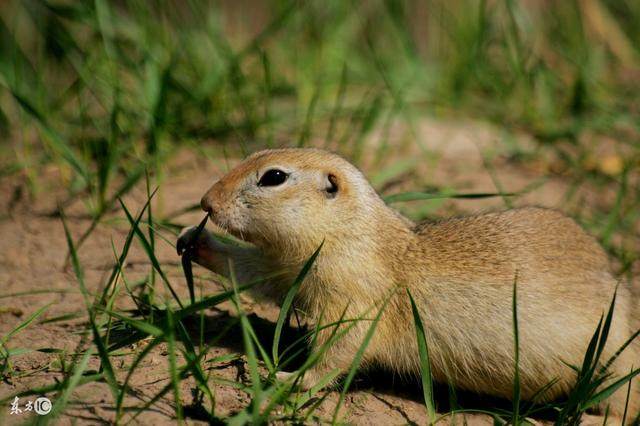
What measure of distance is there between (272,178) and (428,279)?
0.82 meters

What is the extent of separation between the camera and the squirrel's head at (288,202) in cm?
300

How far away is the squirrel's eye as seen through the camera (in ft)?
10.0

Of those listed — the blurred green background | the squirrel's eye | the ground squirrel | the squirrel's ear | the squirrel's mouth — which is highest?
the blurred green background

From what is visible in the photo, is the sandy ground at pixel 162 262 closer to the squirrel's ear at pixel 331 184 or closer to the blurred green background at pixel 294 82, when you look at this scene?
the blurred green background at pixel 294 82

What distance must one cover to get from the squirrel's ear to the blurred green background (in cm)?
106

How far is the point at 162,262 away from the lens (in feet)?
12.3

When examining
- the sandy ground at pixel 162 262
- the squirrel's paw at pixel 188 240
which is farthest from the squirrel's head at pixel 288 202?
the sandy ground at pixel 162 262

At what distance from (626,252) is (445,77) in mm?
2687

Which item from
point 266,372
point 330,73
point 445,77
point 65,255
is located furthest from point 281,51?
point 266,372

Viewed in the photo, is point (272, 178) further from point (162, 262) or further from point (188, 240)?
point (162, 262)

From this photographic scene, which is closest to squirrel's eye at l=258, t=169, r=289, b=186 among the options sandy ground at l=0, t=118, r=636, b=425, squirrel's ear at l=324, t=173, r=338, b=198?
squirrel's ear at l=324, t=173, r=338, b=198

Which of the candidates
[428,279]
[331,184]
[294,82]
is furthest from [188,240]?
[294,82]

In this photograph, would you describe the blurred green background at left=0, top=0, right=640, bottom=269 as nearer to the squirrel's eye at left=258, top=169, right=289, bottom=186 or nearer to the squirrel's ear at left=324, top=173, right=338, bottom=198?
the squirrel's eye at left=258, top=169, right=289, bottom=186

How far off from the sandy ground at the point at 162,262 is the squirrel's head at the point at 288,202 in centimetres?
52
